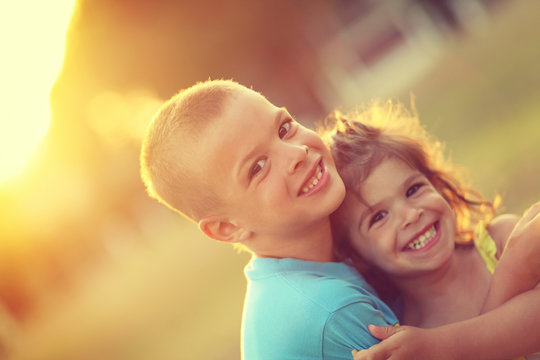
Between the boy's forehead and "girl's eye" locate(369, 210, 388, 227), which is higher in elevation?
the boy's forehead

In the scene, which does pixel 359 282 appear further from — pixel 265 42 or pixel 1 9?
pixel 265 42

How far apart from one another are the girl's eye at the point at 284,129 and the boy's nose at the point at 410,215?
63 centimetres

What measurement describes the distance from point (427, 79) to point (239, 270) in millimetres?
5858

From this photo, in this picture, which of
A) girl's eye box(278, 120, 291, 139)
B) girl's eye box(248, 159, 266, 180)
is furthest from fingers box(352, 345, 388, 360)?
girl's eye box(278, 120, 291, 139)

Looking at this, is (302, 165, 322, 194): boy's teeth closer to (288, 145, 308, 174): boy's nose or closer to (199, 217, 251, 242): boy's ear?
(288, 145, 308, 174): boy's nose

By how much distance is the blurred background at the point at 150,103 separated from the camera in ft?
24.7

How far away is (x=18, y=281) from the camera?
11.7 meters

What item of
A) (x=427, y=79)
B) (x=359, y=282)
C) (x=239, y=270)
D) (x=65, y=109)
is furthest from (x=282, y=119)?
(x=65, y=109)

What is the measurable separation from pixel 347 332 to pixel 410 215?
0.64 metres

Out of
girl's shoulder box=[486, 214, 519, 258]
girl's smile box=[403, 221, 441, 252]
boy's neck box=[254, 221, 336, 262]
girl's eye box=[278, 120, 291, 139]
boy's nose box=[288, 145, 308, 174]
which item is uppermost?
girl's eye box=[278, 120, 291, 139]

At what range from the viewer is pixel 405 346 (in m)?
1.69

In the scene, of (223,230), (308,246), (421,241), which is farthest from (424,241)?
(223,230)

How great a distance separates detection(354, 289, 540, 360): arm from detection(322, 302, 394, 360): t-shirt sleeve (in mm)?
42

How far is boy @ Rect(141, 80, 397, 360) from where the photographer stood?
1771 mm
